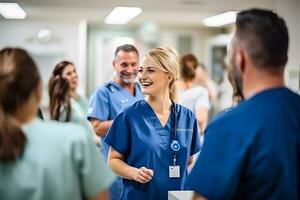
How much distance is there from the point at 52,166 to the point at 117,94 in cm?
162

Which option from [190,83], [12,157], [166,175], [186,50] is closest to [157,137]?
[166,175]

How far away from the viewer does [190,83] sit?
3.43 metres

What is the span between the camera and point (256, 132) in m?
1.05

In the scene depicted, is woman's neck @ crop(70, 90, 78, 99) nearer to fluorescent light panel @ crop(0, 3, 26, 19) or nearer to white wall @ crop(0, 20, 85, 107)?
fluorescent light panel @ crop(0, 3, 26, 19)

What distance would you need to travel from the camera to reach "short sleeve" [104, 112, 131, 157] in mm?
1889

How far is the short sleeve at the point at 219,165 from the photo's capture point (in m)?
1.04

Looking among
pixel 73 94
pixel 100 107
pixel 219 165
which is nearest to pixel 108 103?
pixel 100 107

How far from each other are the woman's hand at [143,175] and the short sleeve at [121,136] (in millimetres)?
123

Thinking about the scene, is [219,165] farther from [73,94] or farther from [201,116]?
[73,94]

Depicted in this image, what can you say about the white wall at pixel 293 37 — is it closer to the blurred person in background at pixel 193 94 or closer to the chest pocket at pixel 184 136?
the blurred person in background at pixel 193 94

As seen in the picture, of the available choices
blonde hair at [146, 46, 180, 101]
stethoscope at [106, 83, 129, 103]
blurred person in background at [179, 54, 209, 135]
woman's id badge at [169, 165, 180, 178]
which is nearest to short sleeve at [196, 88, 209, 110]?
blurred person in background at [179, 54, 209, 135]

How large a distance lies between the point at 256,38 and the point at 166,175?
3.10 ft

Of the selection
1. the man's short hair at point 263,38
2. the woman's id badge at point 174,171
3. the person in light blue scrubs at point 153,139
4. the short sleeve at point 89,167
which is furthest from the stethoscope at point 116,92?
the man's short hair at point 263,38

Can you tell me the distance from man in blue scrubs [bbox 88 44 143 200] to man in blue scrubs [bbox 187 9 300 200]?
1.55 metres
